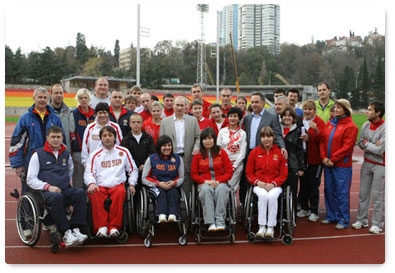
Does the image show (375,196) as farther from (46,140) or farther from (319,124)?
(46,140)

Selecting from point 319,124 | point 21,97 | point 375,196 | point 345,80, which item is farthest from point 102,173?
point 345,80

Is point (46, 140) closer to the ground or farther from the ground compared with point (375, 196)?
farther from the ground

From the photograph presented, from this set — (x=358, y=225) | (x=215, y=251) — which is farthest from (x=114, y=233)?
(x=358, y=225)

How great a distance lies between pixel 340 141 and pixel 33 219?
329cm

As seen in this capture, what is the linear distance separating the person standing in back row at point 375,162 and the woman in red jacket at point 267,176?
0.96m

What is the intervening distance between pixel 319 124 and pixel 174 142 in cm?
175

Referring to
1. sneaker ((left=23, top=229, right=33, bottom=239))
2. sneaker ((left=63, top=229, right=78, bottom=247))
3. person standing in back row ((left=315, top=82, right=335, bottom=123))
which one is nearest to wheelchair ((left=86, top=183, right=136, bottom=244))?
sneaker ((left=63, top=229, right=78, bottom=247))

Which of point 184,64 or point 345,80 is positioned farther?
point 184,64

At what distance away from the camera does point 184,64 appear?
4034cm

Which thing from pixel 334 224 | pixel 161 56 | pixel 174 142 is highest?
pixel 161 56

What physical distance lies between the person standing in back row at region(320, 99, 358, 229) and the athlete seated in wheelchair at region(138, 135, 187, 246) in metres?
1.72

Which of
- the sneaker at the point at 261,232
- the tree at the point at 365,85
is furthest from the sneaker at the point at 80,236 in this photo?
the tree at the point at 365,85

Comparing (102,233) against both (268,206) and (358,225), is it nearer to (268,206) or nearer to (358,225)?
(268,206)

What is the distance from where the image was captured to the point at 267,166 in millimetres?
4008
